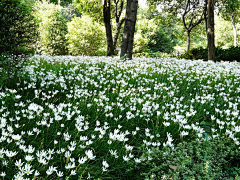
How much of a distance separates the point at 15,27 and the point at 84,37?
22527 millimetres

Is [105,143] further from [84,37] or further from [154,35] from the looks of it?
[154,35]

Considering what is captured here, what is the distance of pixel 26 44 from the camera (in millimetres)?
4438

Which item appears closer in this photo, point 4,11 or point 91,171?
point 91,171

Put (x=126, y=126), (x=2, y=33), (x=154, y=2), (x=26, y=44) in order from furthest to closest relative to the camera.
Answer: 1. (x=154, y=2)
2. (x=26, y=44)
3. (x=2, y=33)
4. (x=126, y=126)

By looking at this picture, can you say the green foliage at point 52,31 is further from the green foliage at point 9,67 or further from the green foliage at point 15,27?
the green foliage at point 9,67

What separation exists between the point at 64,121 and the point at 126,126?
1036 millimetres

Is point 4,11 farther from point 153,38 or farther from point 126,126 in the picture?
point 153,38

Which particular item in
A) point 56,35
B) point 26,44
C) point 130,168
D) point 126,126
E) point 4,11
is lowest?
point 130,168

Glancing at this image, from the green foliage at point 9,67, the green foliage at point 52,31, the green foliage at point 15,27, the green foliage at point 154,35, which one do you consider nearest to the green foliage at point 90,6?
the green foliage at point 52,31

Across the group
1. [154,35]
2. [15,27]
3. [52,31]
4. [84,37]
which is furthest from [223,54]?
[154,35]

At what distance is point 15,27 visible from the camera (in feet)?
14.0

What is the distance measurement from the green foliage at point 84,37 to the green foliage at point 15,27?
21070 millimetres

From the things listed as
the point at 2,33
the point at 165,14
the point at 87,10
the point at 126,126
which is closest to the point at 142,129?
the point at 126,126

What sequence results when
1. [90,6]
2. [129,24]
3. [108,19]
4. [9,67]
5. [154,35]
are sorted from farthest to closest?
[154,35]
[90,6]
[108,19]
[129,24]
[9,67]
